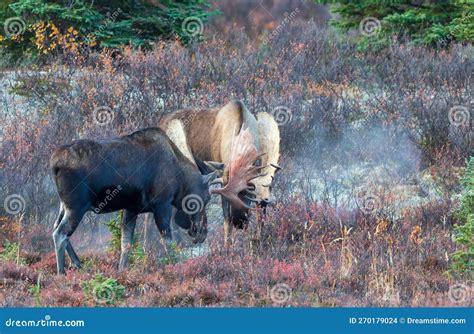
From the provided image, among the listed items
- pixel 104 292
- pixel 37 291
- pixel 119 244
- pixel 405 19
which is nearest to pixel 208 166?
pixel 119 244

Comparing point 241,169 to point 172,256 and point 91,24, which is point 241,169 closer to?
point 172,256

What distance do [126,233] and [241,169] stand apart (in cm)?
125

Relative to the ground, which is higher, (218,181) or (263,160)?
(263,160)

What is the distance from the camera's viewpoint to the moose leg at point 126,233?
414 inches

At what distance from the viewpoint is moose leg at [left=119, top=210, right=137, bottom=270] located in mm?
10523

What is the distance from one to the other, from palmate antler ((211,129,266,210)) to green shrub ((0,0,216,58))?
Answer: 227 inches

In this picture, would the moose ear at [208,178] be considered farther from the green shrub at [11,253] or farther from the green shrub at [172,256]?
the green shrub at [11,253]

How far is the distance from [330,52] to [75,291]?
960cm

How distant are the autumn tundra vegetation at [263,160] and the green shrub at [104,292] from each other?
2cm

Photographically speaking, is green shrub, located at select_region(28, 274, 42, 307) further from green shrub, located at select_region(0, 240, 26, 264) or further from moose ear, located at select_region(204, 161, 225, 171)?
moose ear, located at select_region(204, 161, 225, 171)

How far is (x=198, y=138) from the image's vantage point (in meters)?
12.0

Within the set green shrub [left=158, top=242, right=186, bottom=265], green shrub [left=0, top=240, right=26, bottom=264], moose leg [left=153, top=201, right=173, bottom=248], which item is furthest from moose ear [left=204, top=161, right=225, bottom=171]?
green shrub [left=0, top=240, right=26, bottom=264]

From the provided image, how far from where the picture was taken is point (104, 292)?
9.16 metres

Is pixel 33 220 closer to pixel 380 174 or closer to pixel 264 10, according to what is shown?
pixel 380 174
